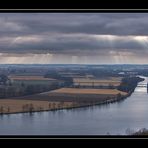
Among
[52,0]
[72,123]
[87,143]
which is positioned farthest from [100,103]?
[52,0]

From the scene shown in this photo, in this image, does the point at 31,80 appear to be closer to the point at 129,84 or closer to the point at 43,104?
the point at 43,104

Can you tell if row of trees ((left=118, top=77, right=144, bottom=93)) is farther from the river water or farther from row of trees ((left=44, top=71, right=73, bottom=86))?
row of trees ((left=44, top=71, right=73, bottom=86))

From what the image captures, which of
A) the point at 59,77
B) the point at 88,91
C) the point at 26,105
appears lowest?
the point at 26,105

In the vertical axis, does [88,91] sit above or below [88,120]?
above

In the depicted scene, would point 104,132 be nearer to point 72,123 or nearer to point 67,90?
point 72,123

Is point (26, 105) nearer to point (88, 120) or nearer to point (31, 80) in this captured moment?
point (31, 80)

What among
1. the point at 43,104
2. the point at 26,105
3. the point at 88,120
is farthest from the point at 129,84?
the point at 26,105

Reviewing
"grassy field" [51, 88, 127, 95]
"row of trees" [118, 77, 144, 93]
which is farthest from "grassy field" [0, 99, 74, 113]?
"row of trees" [118, 77, 144, 93]

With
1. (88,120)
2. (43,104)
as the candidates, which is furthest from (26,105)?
(88,120)

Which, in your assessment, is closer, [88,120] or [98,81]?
[88,120]
